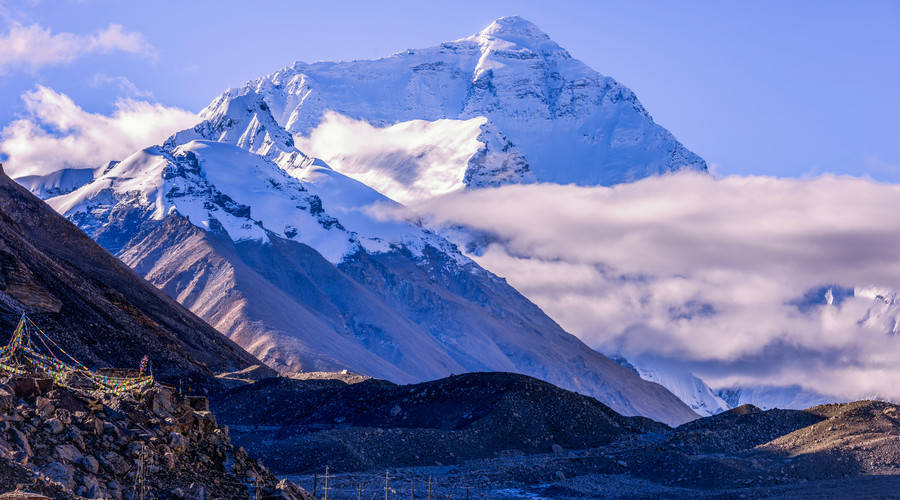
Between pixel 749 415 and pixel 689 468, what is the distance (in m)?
14.4

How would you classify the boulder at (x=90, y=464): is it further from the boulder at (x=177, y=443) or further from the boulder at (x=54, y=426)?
the boulder at (x=177, y=443)

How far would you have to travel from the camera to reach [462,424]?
7569 cm

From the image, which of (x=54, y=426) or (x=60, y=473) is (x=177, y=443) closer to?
→ (x=54, y=426)

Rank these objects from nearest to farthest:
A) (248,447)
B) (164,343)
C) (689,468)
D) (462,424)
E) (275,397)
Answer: (689,468) < (248,447) < (462,424) < (275,397) < (164,343)

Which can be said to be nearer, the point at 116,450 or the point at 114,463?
the point at 114,463

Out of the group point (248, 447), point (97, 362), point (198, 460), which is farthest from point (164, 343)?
point (198, 460)

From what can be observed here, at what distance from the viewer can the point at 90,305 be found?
10519 centimetres

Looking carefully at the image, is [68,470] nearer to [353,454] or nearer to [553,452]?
[353,454]

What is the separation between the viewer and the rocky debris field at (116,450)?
29.7 m

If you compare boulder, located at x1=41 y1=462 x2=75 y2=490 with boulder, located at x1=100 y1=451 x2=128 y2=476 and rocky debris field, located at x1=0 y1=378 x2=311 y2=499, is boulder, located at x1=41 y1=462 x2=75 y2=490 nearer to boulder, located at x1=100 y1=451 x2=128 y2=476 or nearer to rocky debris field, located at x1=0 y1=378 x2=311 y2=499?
rocky debris field, located at x1=0 y1=378 x2=311 y2=499

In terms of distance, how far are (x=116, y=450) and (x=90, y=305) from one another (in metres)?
75.9

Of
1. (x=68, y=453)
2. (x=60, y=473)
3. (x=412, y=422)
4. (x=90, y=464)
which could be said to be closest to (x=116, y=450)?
(x=90, y=464)

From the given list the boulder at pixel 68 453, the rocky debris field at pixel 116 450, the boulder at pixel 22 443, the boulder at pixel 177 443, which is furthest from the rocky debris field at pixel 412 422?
the boulder at pixel 22 443

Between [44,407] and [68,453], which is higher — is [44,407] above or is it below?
above
